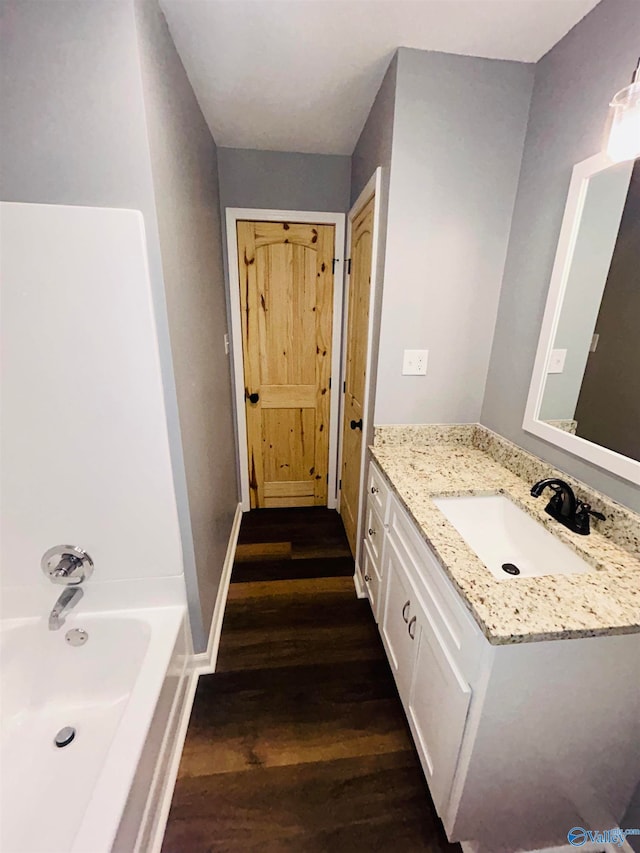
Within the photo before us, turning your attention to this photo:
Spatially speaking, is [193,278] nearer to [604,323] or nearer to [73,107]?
[73,107]

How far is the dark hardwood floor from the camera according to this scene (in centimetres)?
107

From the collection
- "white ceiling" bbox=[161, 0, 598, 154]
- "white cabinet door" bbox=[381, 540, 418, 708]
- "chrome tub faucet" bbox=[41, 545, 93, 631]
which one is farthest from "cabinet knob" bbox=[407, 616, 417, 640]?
"white ceiling" bbox=[161, 0, 598, 154]

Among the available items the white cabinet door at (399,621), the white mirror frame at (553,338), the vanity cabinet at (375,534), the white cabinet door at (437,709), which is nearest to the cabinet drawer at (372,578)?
the vanity cabinet at (375,534)

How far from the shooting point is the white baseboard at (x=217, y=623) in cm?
154

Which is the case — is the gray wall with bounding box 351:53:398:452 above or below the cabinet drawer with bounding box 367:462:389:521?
above

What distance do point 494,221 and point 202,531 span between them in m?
1.88

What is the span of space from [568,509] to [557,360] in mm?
564

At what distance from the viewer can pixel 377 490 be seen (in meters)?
1.61

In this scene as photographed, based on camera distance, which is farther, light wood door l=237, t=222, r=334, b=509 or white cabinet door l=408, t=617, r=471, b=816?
light wood door l=237, t=222, r=334, b=509

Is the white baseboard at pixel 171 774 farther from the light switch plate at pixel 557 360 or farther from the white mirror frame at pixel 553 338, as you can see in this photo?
the light switch plate at pixel 557 360

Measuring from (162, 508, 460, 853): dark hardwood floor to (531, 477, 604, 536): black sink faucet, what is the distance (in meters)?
1.02

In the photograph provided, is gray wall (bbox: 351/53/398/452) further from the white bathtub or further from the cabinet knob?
the white bathtub

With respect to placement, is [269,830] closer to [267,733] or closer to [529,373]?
[267,733]

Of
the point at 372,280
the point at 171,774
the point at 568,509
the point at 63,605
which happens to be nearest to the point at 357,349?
the point at 372,280
